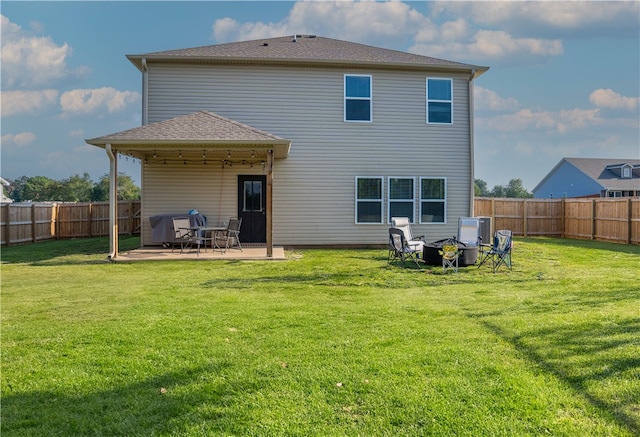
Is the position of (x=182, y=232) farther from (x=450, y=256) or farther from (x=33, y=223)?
(x=33, y=223)

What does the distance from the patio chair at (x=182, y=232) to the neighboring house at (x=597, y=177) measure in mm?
32807

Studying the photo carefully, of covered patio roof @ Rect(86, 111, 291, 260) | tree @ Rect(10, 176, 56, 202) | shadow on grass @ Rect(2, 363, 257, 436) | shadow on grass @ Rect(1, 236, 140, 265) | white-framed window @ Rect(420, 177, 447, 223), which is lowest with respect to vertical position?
shadow on grass @ Rect(2, 363, 257, 436)

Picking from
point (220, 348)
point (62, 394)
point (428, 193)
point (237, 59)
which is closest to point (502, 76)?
point (428, 193)

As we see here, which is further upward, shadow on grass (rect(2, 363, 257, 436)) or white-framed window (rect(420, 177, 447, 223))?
white-framed window (rect(420, 177, 447, 223))

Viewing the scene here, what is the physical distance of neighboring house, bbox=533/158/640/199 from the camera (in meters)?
34.6

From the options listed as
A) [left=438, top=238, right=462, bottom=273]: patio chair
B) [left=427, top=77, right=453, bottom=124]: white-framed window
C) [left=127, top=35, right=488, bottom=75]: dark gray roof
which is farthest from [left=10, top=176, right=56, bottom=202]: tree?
[left=438, top=238, right=462, bottom=273]: patio chair

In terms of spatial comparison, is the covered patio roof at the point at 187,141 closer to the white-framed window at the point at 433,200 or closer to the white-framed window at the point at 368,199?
the white-framed window at the point at 368,199

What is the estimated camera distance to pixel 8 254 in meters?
12.2

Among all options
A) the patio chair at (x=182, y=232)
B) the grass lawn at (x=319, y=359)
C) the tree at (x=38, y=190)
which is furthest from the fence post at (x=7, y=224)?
the tree at (x=38, y=190)

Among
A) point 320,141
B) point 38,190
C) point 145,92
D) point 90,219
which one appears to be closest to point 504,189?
point 320,141

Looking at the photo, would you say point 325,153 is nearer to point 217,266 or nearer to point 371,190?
point 371,190

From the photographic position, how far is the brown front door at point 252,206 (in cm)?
1349

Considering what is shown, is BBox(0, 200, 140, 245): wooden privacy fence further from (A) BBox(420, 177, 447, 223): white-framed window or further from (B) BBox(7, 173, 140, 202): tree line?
(B) BBox(7, 173, 140, 202): tree line

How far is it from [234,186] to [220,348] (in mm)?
9643
